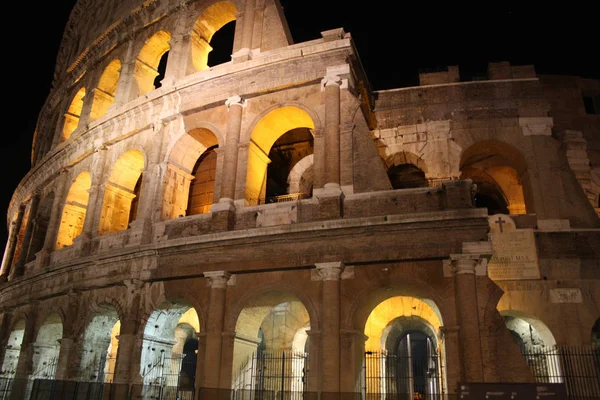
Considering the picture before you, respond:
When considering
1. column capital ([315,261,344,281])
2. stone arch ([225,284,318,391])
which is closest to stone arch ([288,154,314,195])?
stone arch ([225,284,318,391])

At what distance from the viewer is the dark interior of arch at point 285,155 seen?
15.9 meters

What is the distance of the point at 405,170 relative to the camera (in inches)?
599

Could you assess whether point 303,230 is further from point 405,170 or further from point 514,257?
point 405,170

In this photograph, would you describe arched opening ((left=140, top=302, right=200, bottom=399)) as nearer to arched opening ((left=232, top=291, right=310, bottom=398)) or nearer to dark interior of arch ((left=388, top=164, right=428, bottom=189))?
arched opening ((left=232, top=291, right=310, bottom=398))

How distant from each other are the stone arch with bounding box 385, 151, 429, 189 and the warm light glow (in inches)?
133

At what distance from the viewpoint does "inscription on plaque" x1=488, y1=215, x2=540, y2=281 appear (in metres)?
11.7

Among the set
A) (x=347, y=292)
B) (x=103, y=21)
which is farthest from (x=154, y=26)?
(x=347, y=292)

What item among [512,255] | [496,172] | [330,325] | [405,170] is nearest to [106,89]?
[405,170]

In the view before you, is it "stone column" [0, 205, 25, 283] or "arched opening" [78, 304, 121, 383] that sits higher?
"stone column" [0, 205, 25, 283]

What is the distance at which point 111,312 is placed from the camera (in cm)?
1373

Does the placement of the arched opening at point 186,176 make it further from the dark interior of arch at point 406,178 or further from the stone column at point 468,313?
the stone column at point 468,313

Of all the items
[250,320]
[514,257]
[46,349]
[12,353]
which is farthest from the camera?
[12,353]

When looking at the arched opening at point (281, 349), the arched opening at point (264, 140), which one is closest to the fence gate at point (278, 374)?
the arched opening at point (281, 349)

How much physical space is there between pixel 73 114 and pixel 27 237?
5088 mm
